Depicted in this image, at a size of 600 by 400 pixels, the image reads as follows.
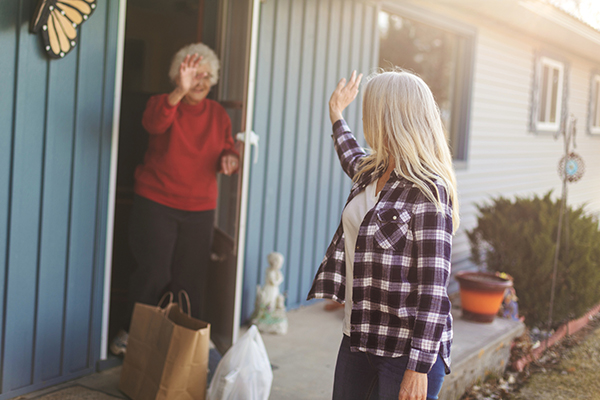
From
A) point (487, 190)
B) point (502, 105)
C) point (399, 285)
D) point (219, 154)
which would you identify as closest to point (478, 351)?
point (219, 154)

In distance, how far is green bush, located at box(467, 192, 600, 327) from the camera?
198 inches

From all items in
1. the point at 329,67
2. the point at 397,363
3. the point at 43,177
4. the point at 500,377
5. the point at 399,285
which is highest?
the point at 329,67

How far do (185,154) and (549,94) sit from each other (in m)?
7.26

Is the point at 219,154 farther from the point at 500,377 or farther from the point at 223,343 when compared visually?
the point at 500,377

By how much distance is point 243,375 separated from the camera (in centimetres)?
275

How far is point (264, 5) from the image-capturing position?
433 centimetres

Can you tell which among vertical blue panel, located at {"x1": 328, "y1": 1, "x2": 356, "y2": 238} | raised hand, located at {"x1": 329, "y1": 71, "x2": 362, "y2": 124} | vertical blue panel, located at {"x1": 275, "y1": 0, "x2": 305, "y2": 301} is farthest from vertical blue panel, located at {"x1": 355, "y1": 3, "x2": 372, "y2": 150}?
raised hand, located at {"x1": 329, "y1": 71, "x2": 362, "y2": 124}

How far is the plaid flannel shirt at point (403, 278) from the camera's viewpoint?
64.9 inches

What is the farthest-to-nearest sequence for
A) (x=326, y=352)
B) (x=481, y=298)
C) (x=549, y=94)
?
(x=549, y=94), (x=481, y=298), (x=326, y=352)

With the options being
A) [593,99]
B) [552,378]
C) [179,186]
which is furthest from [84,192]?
[593,99]

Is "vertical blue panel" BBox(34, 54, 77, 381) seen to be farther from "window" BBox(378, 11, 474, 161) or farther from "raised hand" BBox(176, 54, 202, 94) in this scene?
"window" BBox(378, 11, 474, 161)

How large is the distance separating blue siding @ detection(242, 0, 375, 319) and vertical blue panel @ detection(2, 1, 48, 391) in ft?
5.97

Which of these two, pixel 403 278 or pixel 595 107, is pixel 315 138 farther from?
pixel 595 107

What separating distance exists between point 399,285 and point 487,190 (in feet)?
19.9
